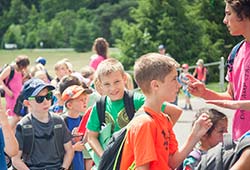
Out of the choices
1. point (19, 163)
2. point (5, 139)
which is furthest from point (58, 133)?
point (5, 139)

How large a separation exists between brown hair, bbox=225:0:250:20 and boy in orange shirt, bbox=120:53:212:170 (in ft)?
1.71

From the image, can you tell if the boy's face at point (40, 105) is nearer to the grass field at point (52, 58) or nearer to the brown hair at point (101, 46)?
the brown hair at point (101, 46)

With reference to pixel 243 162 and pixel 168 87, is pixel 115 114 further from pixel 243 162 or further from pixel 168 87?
pixel 243 162

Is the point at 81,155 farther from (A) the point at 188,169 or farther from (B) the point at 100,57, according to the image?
(B) the point at 100,57

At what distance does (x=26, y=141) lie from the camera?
5.39 meters

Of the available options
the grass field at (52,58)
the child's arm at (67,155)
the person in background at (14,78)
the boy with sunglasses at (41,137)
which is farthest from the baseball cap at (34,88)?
the grass field at (52,58)

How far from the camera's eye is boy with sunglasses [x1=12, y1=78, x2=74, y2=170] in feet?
17.7

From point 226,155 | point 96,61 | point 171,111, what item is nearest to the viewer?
point 226,155

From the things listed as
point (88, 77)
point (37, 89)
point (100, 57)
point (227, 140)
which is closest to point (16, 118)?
point (88, 77)

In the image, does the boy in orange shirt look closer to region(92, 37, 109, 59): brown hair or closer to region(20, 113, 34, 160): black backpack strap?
region(20, 113, 34, 160): black backpack strap

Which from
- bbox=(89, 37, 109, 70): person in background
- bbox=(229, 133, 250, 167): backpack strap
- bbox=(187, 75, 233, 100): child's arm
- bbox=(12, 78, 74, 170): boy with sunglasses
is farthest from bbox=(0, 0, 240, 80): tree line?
bbox=(229, 133, 250, 167): backpack strap

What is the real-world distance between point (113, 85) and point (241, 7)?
4.82 ft

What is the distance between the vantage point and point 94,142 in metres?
5.10

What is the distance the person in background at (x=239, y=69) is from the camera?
153 inches
